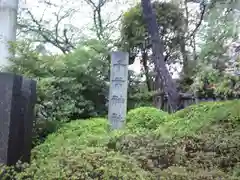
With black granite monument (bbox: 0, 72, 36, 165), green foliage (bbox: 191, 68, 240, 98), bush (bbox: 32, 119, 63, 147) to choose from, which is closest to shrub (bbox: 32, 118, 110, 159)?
bush (bbox: 32, 119, 63, 147)

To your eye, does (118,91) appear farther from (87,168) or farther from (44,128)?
(87,168)

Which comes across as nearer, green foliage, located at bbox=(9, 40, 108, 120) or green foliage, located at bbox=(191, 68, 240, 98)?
green foliage, located at bbox=(191, 68, 240, 98)

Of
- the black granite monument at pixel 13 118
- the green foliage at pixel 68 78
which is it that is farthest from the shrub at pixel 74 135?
the black granite monument at pixel 13 118

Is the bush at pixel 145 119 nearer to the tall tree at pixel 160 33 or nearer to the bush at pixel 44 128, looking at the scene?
the bush at pixel 44 128

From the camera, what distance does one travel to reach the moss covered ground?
8.92ft

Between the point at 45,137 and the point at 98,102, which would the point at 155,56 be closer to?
the point at 98,102

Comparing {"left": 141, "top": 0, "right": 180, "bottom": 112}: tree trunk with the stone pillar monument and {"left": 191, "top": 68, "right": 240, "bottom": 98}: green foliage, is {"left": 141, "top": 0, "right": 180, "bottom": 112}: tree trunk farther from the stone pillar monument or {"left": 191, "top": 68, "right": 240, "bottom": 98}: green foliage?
{"left": 191, "top": 68, "right": 240, "bottom": 98}: green foliage

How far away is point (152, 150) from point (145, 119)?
1791 millimetres

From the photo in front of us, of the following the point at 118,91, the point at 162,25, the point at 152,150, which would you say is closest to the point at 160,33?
the point at 162,25

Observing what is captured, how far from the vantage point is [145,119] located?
5352 millimetres

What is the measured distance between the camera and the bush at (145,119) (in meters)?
5.20

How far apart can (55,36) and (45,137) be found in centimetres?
554

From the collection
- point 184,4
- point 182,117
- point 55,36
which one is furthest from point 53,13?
point 182,117

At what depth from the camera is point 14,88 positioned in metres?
3.40
